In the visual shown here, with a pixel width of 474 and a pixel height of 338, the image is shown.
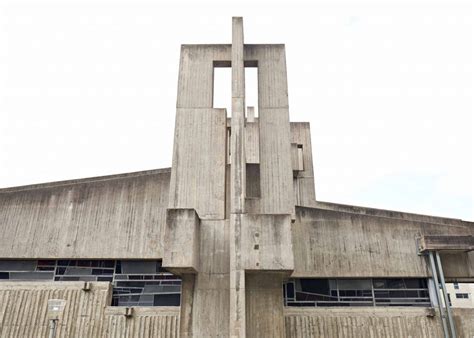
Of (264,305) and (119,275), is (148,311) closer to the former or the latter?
(119,275)

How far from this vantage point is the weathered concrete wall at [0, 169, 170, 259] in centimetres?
1350

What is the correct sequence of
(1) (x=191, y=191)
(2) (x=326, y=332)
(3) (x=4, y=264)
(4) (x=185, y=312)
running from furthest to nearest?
(3) (x=4, y=264) < (2) (x=326, y=332) < (1) (x=191, y=191) < (4) (x=185, y=312)

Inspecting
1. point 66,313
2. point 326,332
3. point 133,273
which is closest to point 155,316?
point 133,273

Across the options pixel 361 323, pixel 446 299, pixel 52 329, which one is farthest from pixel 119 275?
pixel 446 299

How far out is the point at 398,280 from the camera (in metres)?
13.2

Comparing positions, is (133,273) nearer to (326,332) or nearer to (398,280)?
(326,332)

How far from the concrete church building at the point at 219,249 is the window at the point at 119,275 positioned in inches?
1.4

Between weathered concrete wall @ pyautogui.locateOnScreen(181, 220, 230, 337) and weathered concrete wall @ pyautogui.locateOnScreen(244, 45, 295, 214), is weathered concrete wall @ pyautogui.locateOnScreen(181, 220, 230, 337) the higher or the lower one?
the lower one

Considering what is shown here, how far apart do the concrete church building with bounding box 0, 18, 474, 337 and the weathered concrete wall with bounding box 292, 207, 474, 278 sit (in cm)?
3

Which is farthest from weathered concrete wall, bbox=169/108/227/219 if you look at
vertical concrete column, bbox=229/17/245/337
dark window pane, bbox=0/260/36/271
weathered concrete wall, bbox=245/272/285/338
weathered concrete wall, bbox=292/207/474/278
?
dark window pane, bbox=0/260/36/271

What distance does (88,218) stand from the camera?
13.9m

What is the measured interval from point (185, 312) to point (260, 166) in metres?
4.47

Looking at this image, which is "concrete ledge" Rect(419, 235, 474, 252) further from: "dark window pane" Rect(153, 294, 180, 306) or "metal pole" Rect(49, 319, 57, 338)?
"metal pole" Rect(49, 319, 57, 338)

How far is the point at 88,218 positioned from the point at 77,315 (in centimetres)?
325
